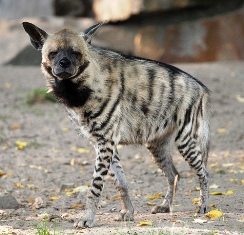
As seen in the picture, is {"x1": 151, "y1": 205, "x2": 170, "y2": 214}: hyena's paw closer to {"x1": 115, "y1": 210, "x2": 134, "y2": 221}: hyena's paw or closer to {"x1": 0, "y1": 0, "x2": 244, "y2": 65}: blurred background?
{"x1": 115, "y1": 210, "x2": 134, "y2": 221}: hyena's paw

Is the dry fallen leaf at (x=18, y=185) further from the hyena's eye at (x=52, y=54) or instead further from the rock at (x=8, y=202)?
the hyena's eye at (x=52, y=54)

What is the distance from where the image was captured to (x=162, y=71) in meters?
6.15

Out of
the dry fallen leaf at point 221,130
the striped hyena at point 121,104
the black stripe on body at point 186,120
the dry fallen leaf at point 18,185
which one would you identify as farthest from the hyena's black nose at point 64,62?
the dry fallen leaf at point 221,130

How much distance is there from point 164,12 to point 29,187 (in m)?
7.39

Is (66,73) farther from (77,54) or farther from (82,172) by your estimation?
(82,172)

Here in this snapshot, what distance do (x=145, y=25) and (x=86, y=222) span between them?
8940mm

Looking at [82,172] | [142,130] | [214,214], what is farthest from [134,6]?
[214,214]

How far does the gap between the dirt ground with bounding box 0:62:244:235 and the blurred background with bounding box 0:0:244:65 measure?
167 cm

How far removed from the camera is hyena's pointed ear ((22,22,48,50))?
562 centimetres

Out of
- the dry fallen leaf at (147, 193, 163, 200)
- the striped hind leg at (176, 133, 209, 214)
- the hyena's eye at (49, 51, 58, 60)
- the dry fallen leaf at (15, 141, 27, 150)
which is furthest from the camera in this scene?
the dry fallen leaf at (15, 141, 27, 150)

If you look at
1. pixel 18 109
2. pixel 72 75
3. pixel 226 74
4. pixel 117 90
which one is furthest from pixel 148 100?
pixel 226 74

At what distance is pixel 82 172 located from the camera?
301 inches

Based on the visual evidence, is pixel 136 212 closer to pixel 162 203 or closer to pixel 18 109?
pixel 162 203

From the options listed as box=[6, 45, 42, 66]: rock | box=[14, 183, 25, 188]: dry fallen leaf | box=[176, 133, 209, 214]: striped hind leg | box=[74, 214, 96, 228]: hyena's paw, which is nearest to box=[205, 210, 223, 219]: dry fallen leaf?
box=[176, 133, 209, 214]: striped hind leg
